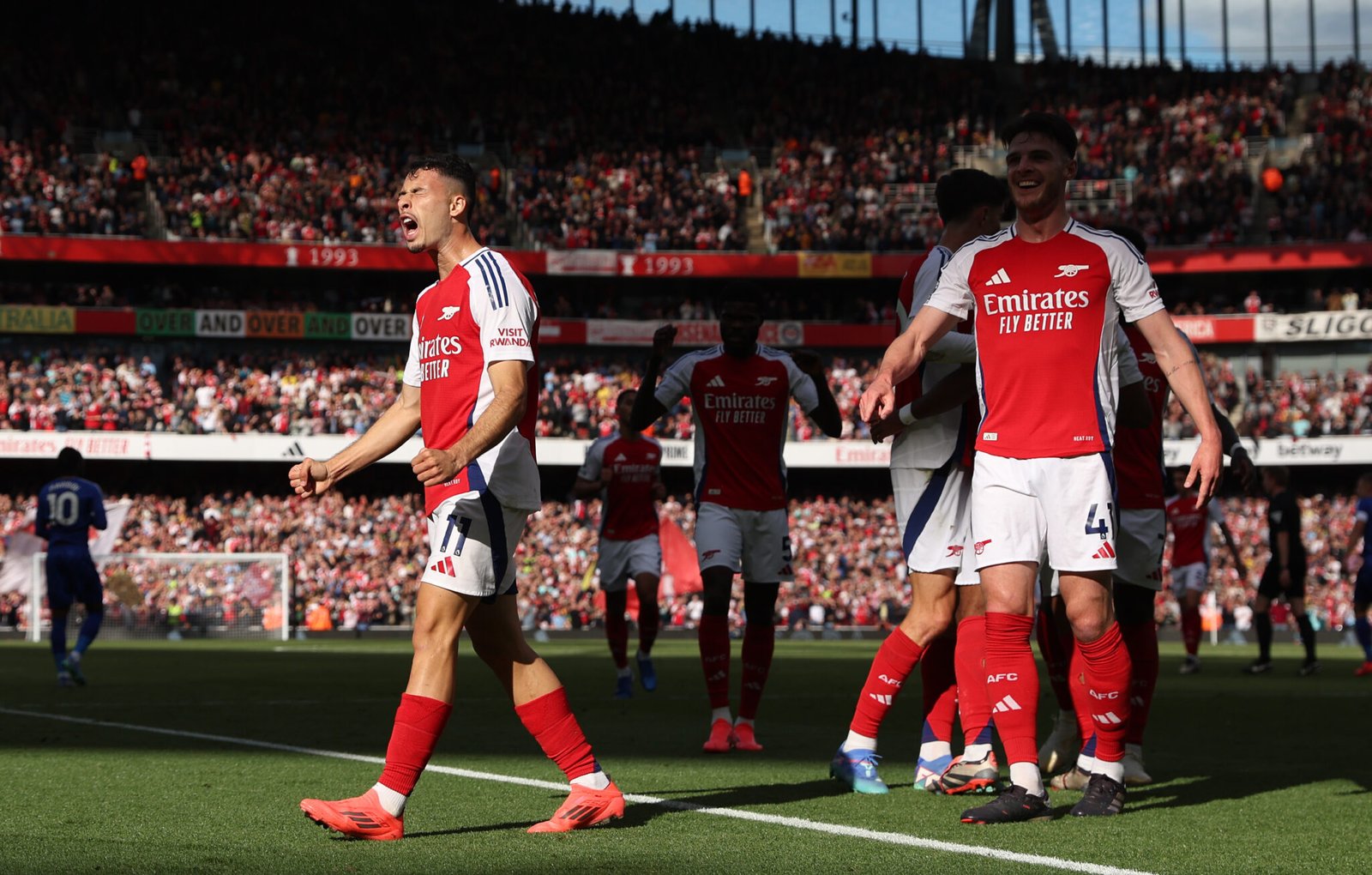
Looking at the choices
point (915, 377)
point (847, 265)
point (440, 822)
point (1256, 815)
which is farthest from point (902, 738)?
point (847, 265)

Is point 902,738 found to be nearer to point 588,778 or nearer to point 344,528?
point 588,778

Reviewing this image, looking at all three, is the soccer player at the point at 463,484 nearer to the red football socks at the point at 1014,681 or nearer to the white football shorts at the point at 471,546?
the white football shorts at the point at 471,546

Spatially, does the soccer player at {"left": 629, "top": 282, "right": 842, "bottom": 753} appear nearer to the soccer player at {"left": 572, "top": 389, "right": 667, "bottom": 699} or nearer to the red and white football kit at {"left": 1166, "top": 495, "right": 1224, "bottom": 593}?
the soccer player at {"left": 572, "top": 389, "right": 667, "bottom": 699}

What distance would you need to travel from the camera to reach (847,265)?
42094 mm

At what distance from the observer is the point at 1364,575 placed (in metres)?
17.0

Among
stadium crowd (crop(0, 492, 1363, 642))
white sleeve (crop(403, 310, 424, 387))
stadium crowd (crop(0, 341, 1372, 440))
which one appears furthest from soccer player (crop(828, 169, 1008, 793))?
stadium crowd (crop(0, 341, 1372, 440))

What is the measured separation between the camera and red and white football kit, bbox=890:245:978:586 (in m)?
6.47

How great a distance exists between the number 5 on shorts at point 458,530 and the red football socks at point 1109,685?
83.6 inches

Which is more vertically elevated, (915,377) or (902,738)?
(915,377)

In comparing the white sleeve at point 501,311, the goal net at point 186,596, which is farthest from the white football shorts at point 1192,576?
the goal net at point 186,596

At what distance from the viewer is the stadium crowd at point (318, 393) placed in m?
37.0

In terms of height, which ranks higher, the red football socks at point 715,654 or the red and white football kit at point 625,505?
the red and white football kit at point 625,505

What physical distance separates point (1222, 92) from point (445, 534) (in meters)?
46.6

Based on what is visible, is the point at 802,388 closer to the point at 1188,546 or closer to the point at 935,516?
the point at 935,516
